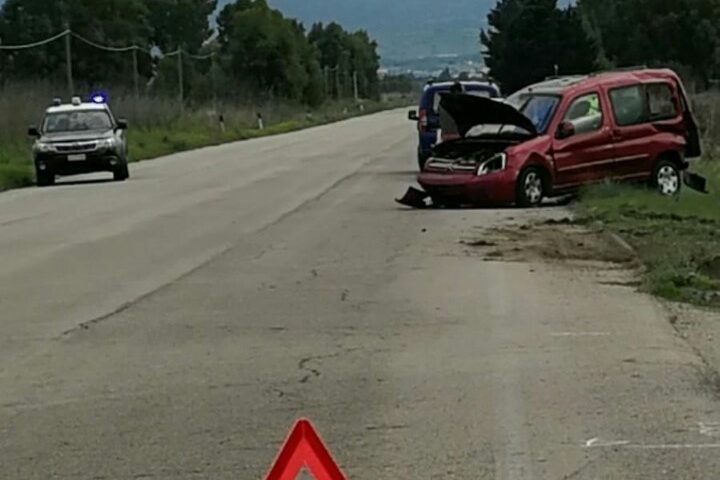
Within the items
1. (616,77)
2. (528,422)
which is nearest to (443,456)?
(528,422)

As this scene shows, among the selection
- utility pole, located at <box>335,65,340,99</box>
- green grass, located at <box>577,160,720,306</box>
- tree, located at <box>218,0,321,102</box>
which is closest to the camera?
green grass, located at <box>577,160,720,306</box>

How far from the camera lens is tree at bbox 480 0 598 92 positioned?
72688 mm

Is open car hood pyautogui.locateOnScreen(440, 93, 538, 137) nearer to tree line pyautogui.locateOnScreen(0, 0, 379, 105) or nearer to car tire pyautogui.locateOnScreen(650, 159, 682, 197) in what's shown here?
car tire pyautogui.locateOnScreen(650, 159, 682, 197)

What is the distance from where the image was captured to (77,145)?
113ft

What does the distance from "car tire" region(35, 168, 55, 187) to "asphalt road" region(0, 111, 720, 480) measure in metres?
15.0

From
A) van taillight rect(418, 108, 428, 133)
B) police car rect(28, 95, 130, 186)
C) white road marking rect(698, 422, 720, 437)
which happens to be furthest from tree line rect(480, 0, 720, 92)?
white road marking rect(698, 422, 720, 437)

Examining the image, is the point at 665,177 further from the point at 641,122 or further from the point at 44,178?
the point at 44,178

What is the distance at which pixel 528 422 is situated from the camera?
28.6 ft

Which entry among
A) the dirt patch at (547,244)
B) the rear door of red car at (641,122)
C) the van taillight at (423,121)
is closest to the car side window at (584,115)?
the rear door of red car at (641,122)

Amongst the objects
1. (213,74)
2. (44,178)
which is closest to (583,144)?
(44,178)

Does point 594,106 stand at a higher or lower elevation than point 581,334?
higher

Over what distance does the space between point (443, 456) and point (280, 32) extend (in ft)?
308

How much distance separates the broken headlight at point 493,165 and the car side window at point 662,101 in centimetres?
253

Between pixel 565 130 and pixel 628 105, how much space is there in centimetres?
114
